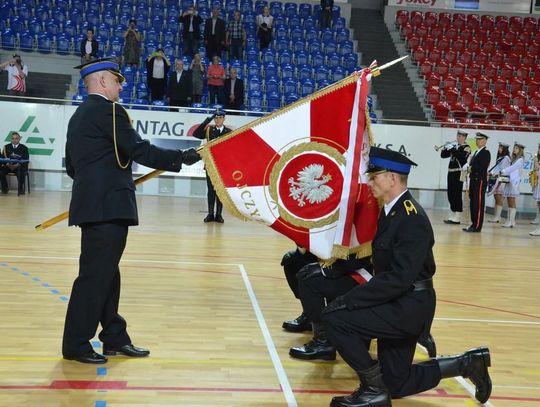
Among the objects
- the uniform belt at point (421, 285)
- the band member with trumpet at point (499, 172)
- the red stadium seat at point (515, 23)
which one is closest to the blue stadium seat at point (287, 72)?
the band member with trumpet at point (499, 172)

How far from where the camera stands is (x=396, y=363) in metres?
3.75

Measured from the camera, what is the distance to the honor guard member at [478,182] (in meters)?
12.9

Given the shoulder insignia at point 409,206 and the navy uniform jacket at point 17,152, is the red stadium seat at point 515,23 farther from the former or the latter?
the shoulder insignia at point 409,206

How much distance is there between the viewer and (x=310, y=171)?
4.62 meters

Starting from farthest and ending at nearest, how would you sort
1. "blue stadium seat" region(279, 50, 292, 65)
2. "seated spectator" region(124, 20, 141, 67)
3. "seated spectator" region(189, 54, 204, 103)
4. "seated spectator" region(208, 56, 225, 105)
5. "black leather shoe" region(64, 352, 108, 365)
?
"blue stadium seat" region(279, 50, 292, 65) → "seated spectator" region(124, 20, 141, 67) → "seated spectator" region(208, 56, 225, 105) → "seated spectator" region(189, 54, 204, 103) → "black leather shoe" region(64, 352, 108, 365)

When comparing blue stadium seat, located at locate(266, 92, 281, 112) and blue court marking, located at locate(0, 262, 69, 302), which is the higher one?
blue stadium seat, located at locate(266, 92, 281, 112)

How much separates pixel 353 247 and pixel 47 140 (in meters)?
13.3

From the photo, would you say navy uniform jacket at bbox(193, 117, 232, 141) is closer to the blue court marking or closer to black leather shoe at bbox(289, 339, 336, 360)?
the blue court marking

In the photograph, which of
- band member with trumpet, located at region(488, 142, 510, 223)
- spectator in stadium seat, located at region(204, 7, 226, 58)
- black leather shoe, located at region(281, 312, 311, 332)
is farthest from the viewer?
spectator in stadium seat, located at region(204, 7, 226, 58)

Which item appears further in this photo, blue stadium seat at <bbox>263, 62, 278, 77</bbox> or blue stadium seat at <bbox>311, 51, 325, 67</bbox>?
blue stadium seat at <bbox>311, 51, 325, 67</bbox>

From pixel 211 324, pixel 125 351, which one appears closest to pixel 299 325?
pixel 211 324

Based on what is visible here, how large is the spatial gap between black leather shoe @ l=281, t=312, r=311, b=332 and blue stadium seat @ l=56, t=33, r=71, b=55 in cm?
1542

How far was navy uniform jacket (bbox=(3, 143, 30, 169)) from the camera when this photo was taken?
15.4 meters

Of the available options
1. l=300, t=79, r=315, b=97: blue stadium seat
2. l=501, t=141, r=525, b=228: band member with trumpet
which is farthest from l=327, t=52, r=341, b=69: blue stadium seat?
l=501, t=141, r=525, b=228: band member with trumpet
